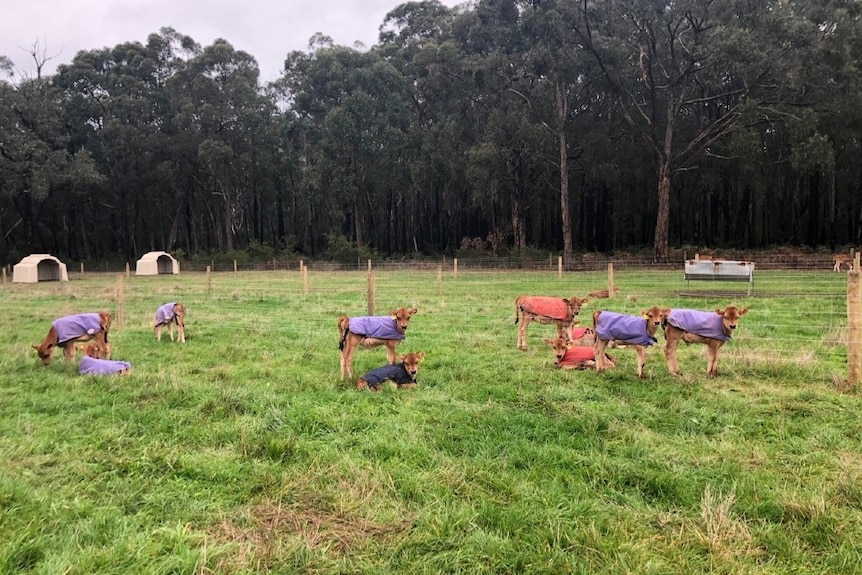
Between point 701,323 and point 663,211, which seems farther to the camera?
point 663,211

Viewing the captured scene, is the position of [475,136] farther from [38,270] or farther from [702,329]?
[702,329]

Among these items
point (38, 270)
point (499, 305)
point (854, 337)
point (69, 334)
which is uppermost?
point (38, 270)

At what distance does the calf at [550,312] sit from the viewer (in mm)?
8586

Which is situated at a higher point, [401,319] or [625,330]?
[401,319]

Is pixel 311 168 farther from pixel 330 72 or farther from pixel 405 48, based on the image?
pixel 405 48

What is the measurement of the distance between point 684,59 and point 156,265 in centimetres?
3296

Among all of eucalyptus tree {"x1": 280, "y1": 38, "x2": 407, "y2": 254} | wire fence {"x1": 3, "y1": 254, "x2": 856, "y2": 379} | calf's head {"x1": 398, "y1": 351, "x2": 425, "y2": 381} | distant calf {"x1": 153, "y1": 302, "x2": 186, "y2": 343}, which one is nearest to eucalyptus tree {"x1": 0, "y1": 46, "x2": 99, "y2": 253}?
eucalyptus tree {"x1": 280, "y1": 38, "x2": 407, "y2": 254}

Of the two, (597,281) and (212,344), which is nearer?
(212,344)

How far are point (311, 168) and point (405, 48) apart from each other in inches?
461

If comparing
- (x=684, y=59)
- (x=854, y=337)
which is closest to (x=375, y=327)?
(x=854, y=337)

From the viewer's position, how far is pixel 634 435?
472 cm

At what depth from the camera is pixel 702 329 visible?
664 centimetres

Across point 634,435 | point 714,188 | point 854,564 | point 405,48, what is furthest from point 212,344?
point 405,48

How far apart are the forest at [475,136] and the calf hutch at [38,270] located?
5.40 meters
